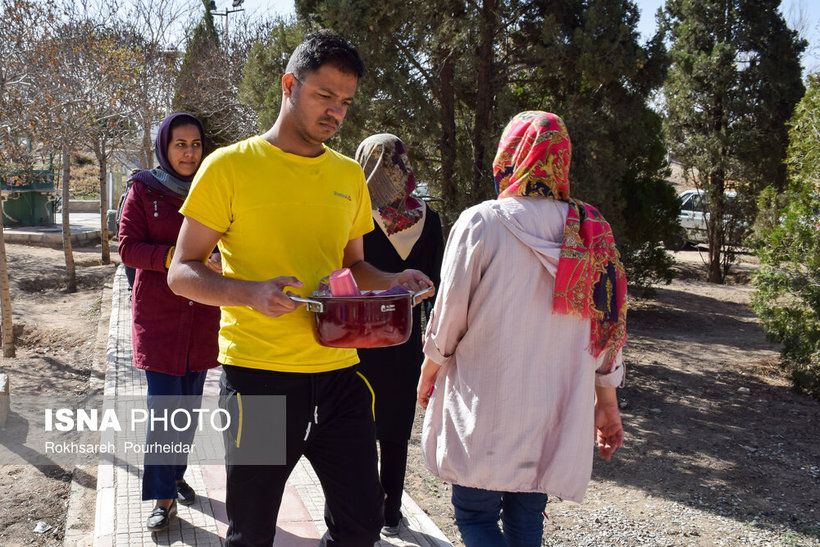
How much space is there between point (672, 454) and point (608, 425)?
9.95 ft

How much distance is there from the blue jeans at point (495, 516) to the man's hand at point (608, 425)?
307mm

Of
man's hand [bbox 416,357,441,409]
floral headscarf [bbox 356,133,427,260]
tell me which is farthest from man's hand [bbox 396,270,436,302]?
floral headscarf [bbox 356,133,427,260]

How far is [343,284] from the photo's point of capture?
6.94 feet

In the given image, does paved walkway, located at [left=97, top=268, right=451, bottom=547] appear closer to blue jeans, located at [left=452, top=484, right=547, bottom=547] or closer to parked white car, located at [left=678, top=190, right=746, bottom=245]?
blue jeans, located at [left=452, top=484, right=547, bottom=547]

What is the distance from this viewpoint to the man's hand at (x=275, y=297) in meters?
1.99

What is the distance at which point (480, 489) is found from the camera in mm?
2473

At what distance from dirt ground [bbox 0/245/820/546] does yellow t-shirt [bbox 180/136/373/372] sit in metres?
2.00

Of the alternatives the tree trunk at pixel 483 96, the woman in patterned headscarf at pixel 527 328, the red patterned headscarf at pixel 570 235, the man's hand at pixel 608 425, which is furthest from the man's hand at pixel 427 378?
the tree trunk at pixel 483 96

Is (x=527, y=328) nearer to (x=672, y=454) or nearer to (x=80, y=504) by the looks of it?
(x=80, y=504)

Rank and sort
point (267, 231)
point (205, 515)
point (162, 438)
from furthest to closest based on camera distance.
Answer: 1. point (205, 515)
2. point (162, 438)
3. point (267, 231)

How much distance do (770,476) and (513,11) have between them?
4.64 metres

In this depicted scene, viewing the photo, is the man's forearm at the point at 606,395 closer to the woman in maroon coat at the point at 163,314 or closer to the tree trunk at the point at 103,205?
the woman in maroon coat at the point at 163,314

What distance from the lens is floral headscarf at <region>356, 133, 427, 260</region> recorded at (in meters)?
3.36

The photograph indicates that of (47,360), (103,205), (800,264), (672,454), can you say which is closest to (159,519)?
(672,454)
